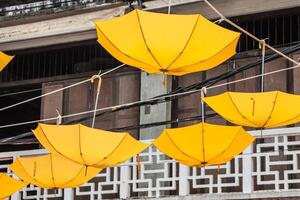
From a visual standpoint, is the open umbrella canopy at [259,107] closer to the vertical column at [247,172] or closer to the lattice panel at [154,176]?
the vertical column at [247,172]

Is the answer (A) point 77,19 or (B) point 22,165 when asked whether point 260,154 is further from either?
(A) point 77,19

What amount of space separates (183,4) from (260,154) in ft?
9.39

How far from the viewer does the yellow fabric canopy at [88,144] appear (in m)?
9.82

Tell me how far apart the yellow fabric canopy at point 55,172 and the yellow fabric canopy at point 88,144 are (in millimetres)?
820

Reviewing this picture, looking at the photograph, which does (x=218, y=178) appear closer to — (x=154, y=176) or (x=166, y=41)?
(x=154, y=176)

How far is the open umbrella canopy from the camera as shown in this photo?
31.3ft

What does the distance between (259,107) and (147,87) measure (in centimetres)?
367

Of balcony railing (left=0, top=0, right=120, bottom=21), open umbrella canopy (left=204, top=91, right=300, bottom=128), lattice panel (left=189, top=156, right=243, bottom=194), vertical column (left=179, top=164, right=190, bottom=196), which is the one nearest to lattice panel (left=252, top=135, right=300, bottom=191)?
lattice panel (left=189, top=156, right=243, bottom=194)

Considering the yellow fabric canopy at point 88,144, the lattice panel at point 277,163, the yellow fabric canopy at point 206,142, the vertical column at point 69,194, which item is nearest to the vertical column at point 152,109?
the vertical column at point 69,194

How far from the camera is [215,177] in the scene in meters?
12.1

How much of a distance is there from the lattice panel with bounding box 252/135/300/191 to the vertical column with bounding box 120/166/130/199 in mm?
1944

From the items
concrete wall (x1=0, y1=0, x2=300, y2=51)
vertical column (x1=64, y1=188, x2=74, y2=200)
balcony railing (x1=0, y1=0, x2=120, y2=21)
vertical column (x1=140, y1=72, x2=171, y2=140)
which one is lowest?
vertical column (x1=64, y1=188, x2=74, y2=200)

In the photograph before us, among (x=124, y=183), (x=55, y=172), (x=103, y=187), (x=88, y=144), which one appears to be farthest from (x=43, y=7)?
(x=88, y=144)

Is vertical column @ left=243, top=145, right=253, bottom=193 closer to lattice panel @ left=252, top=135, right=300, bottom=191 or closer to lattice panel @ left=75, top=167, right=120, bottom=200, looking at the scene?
lattice panel @ left=252, top=135, right=300, bottom=191
